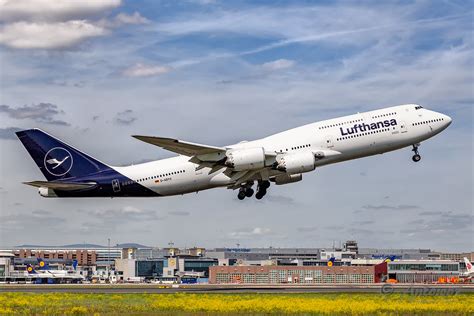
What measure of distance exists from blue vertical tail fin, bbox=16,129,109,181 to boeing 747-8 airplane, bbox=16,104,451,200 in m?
0.10

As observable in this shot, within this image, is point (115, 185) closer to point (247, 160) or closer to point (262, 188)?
point (247, 160)

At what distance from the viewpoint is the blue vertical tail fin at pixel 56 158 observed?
251ft

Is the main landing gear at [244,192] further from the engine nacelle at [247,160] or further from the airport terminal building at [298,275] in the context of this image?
the airport terminal building at [298,275]

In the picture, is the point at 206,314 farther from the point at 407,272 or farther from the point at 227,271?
the point at 407,272

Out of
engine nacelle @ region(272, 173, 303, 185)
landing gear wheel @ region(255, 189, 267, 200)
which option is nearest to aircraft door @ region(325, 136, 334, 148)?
engine nacelle @ region(272, 173, 303, 185)

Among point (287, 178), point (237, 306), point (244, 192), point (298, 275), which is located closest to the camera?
point (237, 306)

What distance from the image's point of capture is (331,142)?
68.8 m

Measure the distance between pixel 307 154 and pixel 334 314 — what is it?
2180 cm

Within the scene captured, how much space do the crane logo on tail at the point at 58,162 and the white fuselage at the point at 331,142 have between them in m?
6.11

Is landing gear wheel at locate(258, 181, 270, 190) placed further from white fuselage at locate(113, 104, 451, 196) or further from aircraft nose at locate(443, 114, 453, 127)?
aircraft nose at locate(443, 114, 453, 127)

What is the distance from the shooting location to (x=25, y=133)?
78.5 metres

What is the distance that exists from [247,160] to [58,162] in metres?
20.3

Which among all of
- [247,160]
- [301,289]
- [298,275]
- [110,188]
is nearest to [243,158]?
[247,160]

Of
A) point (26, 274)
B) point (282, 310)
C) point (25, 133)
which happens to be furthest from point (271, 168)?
point (26, 274)
